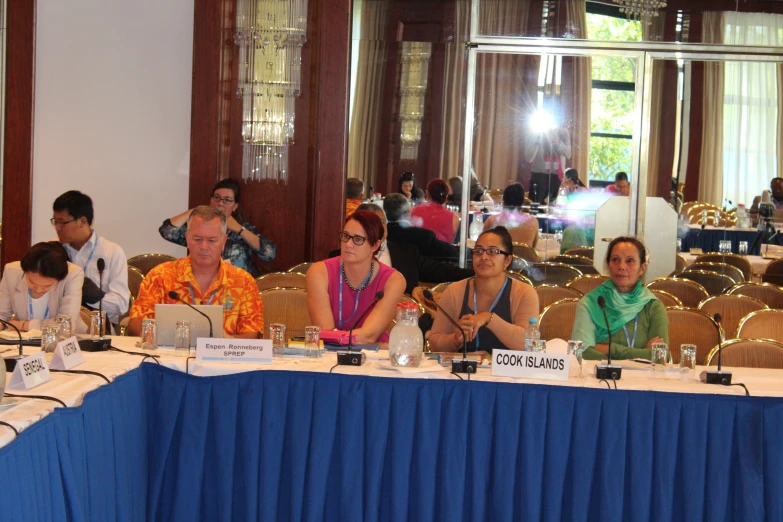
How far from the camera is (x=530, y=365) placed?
3.28 m

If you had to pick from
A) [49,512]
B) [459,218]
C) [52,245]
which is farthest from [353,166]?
[49,512]

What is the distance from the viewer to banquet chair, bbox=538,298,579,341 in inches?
184

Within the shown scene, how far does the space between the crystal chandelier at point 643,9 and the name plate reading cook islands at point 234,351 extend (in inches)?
200

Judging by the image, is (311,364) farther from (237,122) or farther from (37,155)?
(37,155)

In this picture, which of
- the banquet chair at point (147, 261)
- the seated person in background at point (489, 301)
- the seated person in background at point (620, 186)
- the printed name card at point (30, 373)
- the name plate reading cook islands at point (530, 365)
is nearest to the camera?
the printed name card at point (30, 373)

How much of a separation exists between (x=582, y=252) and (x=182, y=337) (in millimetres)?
4656

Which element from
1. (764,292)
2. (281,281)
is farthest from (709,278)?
(281,281)

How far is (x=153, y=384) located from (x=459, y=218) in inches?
175

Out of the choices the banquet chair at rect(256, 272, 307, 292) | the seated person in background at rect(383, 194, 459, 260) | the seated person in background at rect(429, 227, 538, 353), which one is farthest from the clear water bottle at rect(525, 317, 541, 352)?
the seated person in background at rect(383, 194, 459, 260)

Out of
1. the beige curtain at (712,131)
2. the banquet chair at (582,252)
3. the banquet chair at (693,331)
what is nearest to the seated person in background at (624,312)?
the banquet chair at (693,331)

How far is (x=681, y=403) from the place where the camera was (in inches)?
123

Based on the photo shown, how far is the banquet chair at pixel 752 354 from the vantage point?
392cm

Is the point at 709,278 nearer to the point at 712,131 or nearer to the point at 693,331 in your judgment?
the point at 712,131

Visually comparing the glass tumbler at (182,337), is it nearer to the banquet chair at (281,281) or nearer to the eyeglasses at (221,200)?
the banquet chair at (281,281)
